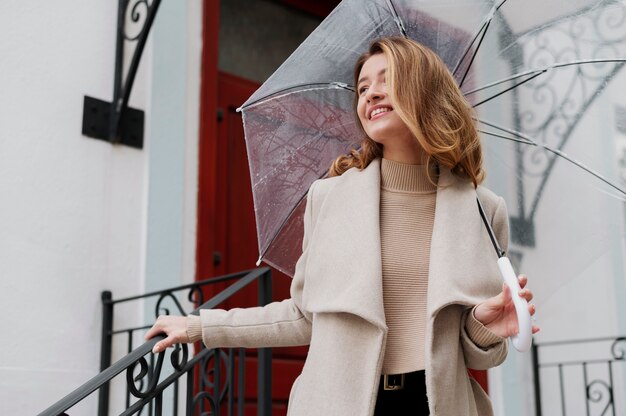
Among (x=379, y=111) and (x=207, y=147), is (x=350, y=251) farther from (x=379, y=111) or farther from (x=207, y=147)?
(x=207, y=147)

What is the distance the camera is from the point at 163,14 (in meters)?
4.22

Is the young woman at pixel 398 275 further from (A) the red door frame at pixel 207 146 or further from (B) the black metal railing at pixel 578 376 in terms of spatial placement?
(B) the black metal railing at pixel 578 376

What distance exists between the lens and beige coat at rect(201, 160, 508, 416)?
5.80 feet

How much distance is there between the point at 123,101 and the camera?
3.81m

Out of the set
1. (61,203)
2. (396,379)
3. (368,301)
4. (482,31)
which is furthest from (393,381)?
(61,203)

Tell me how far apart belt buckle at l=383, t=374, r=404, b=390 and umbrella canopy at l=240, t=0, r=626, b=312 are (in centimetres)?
54

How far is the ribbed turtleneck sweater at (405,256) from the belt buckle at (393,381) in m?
0.01

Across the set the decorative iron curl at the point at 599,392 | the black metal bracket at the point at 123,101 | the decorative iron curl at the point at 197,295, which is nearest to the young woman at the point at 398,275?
the decorative iron curl at the point at 197,295

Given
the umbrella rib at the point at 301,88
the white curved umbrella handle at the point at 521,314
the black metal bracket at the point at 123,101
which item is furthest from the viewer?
the black metal bracket at the point at 123,101

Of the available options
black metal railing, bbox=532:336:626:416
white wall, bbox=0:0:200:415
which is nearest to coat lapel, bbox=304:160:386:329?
white wall, bbox=0:0:200:415

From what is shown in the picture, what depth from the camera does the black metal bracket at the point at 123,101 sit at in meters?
3.78

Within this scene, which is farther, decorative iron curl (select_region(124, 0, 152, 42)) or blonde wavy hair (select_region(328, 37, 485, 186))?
decorative iron curl (select_region(124, 0, 152, 42))

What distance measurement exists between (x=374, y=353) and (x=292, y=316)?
0.34 metres

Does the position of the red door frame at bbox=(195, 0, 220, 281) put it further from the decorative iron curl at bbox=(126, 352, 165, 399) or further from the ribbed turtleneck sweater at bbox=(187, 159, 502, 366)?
the ribbed turtleneck sweater at bbox=(187, 159, 502, 366)
